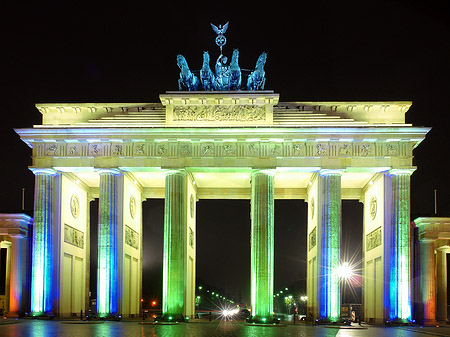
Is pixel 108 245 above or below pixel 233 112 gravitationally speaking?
below

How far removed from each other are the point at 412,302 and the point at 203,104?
21.2 m

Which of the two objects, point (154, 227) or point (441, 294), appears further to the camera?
point (154, 227)

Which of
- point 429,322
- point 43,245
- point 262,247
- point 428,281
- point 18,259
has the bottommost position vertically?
point 429,322

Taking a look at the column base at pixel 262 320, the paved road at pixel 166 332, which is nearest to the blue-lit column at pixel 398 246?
the paved road at pixel 166 332

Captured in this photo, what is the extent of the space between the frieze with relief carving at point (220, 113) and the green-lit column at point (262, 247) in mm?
4273

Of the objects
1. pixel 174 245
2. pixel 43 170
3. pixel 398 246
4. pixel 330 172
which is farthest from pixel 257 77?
pixel 43 170

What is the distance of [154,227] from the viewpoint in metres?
71.9

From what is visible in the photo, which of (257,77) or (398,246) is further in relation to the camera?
(257,77)

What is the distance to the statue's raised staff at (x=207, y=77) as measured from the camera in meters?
48.4

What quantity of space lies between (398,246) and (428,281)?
5722 millimetres

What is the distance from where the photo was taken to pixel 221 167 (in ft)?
155

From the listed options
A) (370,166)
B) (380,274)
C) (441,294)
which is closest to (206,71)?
(370,166)

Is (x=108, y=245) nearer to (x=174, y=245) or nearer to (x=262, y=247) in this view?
(x=174, y=245)

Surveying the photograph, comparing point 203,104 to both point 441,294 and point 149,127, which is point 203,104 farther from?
point 441,294
